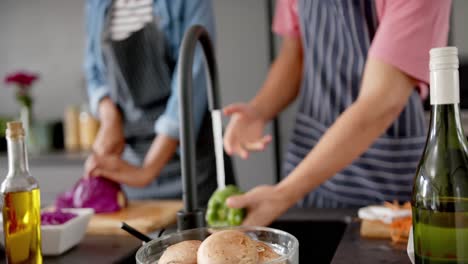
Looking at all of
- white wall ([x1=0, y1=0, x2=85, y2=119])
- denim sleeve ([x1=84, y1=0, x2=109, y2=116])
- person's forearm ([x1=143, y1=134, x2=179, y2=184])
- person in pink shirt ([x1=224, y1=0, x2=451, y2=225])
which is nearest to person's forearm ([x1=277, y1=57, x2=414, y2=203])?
person in pink shirt ([x1=224, y1=0, x2=451, y2=225])

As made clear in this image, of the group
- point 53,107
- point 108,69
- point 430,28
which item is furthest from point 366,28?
point 53,107

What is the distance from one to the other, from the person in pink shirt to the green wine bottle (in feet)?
1.15

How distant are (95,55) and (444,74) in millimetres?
1398

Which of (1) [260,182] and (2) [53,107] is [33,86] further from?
(1) [260,182]

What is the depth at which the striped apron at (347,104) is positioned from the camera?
1.33 m

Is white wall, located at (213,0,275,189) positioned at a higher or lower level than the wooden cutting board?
higher

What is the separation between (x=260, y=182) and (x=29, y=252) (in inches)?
79.9

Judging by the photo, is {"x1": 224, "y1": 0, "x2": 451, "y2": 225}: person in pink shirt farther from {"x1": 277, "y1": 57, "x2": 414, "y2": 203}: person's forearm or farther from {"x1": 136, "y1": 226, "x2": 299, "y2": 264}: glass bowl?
{"x1": 136, "y1": 226, "x2": 299, "y2": 264}: glass bowl

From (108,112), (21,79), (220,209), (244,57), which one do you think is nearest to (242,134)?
(220,209)

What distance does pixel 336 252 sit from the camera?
31.6 inches

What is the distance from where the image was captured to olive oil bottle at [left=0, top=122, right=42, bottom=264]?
2.28ft

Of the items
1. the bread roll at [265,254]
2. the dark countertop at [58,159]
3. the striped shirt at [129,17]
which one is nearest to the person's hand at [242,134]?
the striped shirt at [129,17]

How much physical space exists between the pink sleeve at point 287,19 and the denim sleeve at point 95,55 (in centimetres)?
56

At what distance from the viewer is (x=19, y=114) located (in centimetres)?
328
